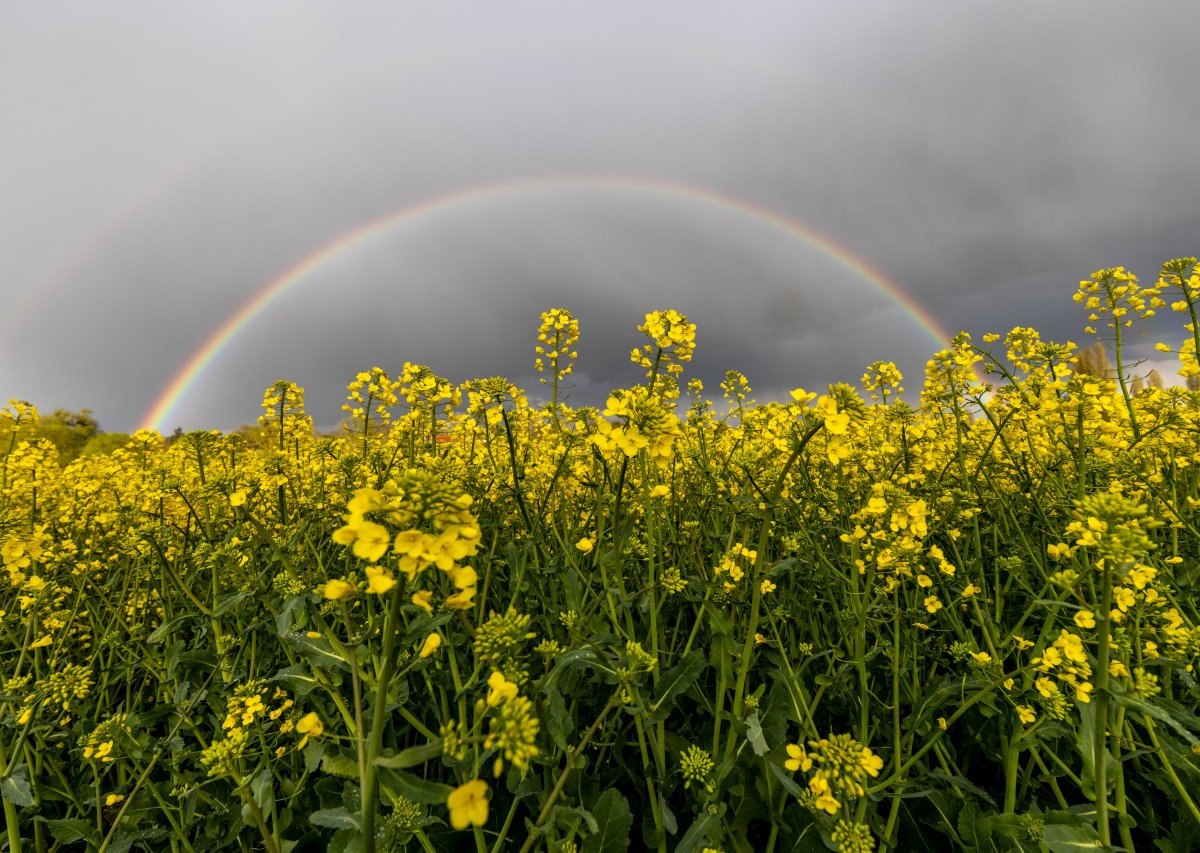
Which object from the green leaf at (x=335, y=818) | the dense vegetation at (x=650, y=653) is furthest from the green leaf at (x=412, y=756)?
the green leaf at (x=335, y=818)

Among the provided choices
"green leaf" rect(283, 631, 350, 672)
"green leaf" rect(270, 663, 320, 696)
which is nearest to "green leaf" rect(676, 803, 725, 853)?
"green leaf" rect(283, 631, 350, 672)

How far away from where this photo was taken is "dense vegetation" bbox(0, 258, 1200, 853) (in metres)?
1.77

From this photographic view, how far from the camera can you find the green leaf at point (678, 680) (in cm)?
241

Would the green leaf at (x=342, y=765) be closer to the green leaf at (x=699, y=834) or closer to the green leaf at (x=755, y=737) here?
the green leaf at (x=699, y=834)

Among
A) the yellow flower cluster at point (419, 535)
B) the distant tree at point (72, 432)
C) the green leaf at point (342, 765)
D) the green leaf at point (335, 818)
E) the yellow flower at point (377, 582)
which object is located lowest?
the green leaf at point (342, 765)

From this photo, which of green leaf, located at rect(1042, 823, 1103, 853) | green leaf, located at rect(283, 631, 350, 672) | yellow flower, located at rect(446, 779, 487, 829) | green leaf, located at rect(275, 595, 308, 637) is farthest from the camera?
green leaf, located at rect(283, 631, 350, 672)

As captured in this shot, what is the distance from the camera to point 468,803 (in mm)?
1113

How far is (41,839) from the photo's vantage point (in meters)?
2.77

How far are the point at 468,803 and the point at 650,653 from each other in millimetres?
1602

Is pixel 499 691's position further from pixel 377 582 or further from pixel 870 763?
pixel 870 763

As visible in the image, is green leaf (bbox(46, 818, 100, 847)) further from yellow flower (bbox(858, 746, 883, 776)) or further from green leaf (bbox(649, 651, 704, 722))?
yellow flower (bbox(858, 746, 883, 776))

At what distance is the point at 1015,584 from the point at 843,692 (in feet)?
6.36

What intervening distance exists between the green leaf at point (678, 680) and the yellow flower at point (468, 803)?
55.9 inches

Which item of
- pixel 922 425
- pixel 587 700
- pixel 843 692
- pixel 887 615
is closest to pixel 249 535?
pixel 587 700
